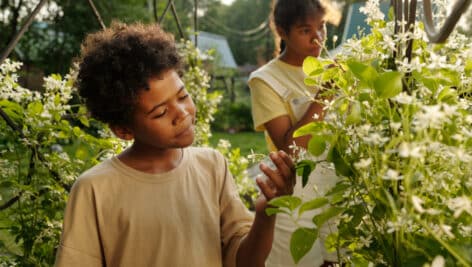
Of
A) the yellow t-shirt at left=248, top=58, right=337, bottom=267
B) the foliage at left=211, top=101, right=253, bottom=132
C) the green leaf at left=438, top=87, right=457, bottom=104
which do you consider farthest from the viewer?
the foliage at left=211, top=101, right=253, bottom=132

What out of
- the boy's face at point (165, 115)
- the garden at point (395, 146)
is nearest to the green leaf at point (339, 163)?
the garden at point (395, 146)

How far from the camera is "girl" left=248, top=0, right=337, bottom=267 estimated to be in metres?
1.87

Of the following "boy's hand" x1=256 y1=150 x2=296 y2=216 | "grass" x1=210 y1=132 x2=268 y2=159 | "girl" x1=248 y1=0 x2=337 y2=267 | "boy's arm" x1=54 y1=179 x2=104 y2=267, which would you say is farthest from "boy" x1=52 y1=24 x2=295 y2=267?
"grass" x1=210 y1=132 x2=268 y2=159

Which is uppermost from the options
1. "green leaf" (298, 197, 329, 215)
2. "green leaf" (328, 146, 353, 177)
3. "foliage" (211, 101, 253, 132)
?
"green leaf" (328, 146, 353, 177)

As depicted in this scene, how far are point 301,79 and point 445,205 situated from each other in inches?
52.0

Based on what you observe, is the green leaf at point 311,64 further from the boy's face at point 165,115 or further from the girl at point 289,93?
the girl at point 289,93

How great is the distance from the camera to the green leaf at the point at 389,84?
2.16ft

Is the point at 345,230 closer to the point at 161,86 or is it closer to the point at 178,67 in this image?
the point at 161,86

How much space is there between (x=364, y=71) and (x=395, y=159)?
11 cm

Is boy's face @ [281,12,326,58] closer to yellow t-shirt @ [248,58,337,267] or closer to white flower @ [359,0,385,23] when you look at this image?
yellow t-shirt @ [248,58,337,267]

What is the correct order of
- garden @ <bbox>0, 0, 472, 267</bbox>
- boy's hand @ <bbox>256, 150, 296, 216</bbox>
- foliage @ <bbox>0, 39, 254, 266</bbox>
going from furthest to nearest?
foliage @ <bbox>0, 39, 254, 266</bbox>
boy's hand @ <bbox>256, 150, 296, 216</bbox>
garden @ <bbox>0, 0, 472, 267</bbox>

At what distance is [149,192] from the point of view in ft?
4.35

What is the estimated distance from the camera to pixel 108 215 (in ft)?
4.26

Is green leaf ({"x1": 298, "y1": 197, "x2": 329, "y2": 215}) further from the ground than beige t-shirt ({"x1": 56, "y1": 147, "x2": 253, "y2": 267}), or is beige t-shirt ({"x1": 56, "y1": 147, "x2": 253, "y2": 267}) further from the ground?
green leaf ({"x1": 298, "y1": 197, "x2": 329, "y2": 215})
